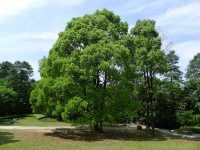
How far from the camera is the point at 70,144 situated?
3225 centimetres

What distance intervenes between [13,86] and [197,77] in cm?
3271

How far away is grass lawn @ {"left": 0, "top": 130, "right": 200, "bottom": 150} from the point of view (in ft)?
98.4

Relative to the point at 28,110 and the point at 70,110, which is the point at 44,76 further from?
the point at 28,110

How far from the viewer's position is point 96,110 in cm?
3866

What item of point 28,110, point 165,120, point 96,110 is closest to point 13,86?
point 28,110

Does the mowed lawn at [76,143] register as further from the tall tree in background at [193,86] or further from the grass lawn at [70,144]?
the tall tree in background at [193,86]

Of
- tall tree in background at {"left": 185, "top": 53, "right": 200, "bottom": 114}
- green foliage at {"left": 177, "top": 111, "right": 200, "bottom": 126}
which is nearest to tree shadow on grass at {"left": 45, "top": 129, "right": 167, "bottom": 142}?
green foliage at {"left": 177, "top": 111, "right": 200, "bottom": 126}

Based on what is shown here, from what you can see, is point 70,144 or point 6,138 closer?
point 70,144

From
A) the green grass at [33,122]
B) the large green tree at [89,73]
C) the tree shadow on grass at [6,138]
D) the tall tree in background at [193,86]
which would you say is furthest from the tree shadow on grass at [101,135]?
the tall tree in background at [193,86]

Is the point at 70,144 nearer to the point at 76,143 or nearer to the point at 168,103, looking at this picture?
the point at 76,143

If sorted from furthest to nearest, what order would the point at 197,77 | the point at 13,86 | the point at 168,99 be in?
the point at 13,86, the point at 197,77, the point at 168,99

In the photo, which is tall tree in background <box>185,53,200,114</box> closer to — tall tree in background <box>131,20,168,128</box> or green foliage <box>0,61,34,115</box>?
tall tree in background <box>131,20,168,128</box>

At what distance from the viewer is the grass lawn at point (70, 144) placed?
30.0 metres

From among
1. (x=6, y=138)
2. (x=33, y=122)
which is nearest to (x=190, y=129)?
(x=33, y=122)
